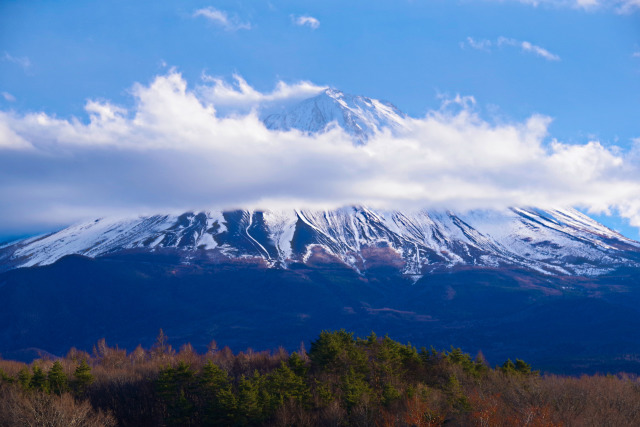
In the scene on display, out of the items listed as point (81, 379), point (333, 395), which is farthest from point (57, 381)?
point (333, 395)

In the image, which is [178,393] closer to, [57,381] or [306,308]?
[57,381]

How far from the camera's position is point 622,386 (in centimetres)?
4588

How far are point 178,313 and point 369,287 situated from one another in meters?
60.7

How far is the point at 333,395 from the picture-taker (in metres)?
43.8

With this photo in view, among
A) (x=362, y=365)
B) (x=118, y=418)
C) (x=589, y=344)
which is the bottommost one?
(x=589, y=344)

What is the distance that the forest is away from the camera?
116 ft

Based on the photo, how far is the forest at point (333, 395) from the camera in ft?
116

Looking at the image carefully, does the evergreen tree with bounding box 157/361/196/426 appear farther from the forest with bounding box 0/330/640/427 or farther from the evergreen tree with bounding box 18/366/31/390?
the evergreen tree with bounding box 18/366/31/390

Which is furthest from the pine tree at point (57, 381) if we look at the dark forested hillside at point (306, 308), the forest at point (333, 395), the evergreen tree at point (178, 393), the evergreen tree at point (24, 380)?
the dark forested hillside at point (306, 308)

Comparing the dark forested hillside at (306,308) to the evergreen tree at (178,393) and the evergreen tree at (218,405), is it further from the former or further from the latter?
the evergreen tree at (218,405)

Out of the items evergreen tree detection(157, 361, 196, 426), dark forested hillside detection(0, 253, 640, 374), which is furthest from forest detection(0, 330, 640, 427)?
dark forested hillside detection(0, 253, 640, 374)

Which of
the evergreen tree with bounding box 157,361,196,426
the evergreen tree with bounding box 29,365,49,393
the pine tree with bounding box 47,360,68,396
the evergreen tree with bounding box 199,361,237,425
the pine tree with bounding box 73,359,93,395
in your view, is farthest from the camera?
the pine tree with bounding box 73,359,93,395

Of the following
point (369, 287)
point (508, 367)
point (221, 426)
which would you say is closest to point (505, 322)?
point (369, 287)

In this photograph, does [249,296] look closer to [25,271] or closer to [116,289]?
[116,289]
